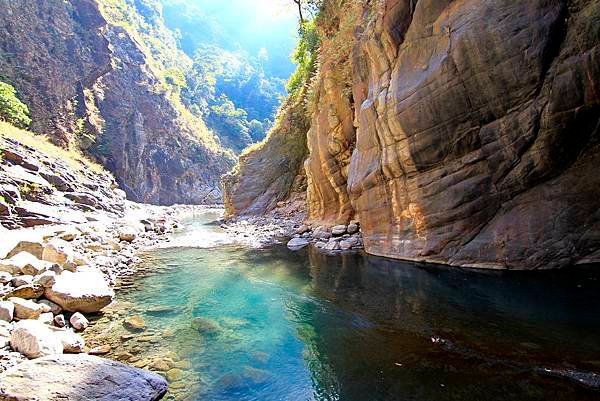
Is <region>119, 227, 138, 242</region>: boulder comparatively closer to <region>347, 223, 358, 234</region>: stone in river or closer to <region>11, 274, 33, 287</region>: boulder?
<region>11, 274, 33, 287</region>: boulder

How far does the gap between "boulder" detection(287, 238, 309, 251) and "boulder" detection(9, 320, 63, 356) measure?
1026 centimetres

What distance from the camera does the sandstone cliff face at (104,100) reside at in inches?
1435

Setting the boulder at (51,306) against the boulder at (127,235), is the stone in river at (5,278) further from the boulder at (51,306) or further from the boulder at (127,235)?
the boulder at (127,235)

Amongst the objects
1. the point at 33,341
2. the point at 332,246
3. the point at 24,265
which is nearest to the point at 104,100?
the point at 332,246

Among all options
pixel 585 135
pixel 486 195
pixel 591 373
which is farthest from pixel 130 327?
pixel 585 135

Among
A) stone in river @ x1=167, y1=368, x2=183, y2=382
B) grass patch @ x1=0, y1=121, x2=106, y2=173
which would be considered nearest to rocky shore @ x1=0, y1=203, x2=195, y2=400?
stone in river @ x1=167, y1=368, x2=183, y2=382

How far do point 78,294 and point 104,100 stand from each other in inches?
1808

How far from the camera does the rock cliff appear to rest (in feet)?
29.1

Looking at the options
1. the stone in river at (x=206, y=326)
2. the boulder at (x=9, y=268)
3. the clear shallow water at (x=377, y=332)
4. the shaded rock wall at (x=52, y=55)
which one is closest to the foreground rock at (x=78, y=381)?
the clear shallow water at (x=377, y=332)

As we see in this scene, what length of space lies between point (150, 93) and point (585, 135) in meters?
56.4

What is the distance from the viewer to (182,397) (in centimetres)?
484

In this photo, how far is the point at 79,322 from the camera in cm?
693

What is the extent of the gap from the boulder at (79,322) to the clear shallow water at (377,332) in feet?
2.71

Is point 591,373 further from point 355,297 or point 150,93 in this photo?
point 150,93
